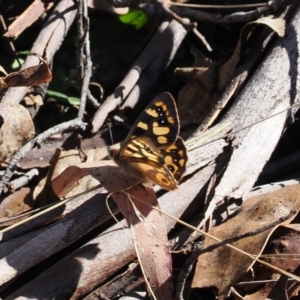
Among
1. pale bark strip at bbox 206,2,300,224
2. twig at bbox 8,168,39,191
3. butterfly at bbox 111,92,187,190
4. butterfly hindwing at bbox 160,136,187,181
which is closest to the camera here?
butterfly at bbox 111,92,187,190

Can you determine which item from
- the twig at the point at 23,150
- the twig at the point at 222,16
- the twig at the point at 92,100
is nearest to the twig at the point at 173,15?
the twig at the point at 222,16

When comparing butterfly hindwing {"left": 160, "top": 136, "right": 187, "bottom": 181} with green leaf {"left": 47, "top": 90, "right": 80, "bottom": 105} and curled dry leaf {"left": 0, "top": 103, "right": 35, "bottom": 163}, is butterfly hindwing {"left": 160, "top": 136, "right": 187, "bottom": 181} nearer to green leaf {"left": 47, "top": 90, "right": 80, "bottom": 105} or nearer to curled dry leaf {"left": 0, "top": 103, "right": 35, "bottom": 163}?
curled dry leaf {"left": 0, "top": 103, "right": 35, "bottom": 163}

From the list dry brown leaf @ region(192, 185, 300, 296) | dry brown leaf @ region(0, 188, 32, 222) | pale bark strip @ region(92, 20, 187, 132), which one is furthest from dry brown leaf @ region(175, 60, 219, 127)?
dry brown leaf @ region(0, 188, 32, 222)

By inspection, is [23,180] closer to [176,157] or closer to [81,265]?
[81,265]

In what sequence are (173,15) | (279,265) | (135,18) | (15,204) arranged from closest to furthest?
(279,265)
(15,204)
(173,15)
(135,18)

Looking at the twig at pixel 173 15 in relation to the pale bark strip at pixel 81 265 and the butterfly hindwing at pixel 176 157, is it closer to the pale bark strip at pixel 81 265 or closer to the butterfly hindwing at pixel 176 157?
the butterfly hindwing at pixel 176 157

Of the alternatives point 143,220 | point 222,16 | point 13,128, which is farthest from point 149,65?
point 143,220

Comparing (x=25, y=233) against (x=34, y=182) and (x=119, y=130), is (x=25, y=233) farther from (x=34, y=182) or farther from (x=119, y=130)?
(x=119, y=130)
